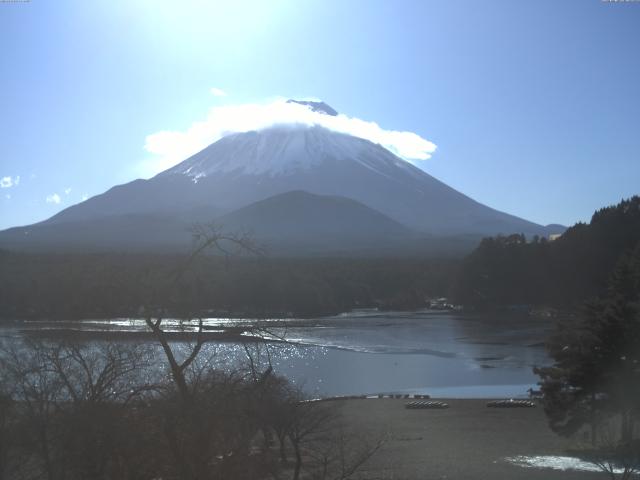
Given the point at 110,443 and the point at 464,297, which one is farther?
the point at 464,297

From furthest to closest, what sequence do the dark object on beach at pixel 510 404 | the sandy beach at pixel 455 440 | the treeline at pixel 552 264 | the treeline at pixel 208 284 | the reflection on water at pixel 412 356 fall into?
the treeline at pixel 552 264, the reflection on water at pixel 412 356, the dark object on beach at pixel 510 404, the sandy beach at pixel 455 440, the treeline at pixel 208 284

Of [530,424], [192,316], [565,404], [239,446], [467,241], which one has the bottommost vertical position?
[530,424]

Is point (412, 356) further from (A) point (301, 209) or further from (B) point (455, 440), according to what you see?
(A) point (301, 209)

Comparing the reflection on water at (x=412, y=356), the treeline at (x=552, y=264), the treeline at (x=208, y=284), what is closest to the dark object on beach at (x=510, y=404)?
the reflection on water at (x=412, y=356)

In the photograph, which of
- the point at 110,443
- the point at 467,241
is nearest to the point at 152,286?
the point at 110,443

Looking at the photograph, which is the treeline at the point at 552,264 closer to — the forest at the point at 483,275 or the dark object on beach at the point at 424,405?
the forest at the point at 483,275

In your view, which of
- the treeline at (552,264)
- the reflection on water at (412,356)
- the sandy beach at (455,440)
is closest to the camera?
the sandy beach at (455,440)

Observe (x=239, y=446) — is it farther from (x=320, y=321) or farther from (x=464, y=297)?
(x=464, y=297)
